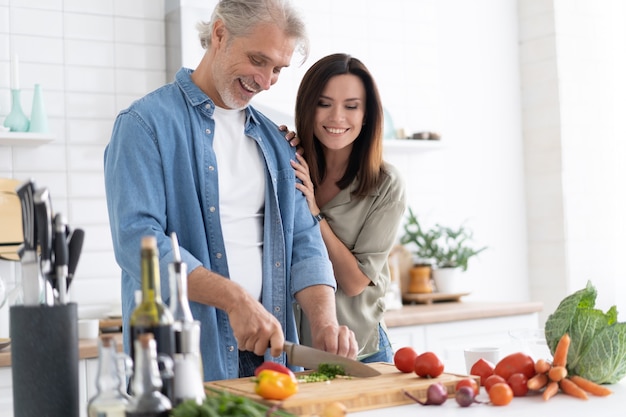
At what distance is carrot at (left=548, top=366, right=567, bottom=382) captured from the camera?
66.6 inches

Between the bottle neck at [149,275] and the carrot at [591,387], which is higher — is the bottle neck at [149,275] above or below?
above

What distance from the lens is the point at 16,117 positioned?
3.33 m

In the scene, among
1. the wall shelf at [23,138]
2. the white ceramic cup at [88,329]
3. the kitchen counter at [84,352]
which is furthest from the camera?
the wall shelf at [23,138]

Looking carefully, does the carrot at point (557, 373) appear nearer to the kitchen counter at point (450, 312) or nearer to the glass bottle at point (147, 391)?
the glass bottle at point (147, 391)

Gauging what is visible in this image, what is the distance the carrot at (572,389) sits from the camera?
66.4 inches

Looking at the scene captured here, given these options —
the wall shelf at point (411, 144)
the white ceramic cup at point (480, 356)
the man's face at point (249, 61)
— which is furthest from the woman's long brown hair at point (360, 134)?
the wall shelf at point (411, 144)

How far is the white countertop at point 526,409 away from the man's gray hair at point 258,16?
92 cm

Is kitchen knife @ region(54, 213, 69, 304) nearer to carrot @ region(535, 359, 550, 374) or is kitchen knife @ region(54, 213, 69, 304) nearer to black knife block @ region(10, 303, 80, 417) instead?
black knife block @ region(10, 303, 80, 417)

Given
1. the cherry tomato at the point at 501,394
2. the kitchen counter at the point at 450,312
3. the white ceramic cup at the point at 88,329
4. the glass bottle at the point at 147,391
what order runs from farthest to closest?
the kitchen counter at the point at 450,312, the white ceramic cup at the point at 88,329, the cherry tomato at the point at 501,394, the glass bottle at the point at 147,391

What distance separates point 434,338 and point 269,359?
1.78 meters

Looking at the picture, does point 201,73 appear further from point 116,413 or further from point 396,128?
point 396,128

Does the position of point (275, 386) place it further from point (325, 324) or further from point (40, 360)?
point (325, 324)

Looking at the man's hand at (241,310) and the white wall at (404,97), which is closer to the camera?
the man's hand at (241,310)

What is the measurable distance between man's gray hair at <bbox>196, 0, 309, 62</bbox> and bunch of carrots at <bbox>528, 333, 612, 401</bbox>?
925mm
